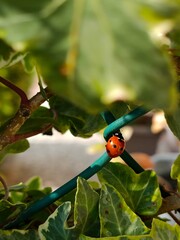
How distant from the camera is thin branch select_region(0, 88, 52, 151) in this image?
0.47 meters

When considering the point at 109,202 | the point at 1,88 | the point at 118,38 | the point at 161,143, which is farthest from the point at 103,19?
the point at 161,143

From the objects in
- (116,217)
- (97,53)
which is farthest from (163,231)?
(97,53)

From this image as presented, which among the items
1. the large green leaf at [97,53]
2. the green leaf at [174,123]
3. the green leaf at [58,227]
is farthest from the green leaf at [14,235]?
the large green leaf at [97,53]

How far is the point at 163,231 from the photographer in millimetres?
486

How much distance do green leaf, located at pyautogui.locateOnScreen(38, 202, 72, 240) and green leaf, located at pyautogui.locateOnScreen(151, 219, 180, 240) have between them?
0.07 m

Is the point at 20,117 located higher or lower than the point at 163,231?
higher

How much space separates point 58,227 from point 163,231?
9 centimetres

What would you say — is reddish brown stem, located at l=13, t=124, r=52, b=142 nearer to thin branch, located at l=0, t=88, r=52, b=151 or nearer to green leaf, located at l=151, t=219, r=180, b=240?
thin branch, located at l=0, t=88, r=52, b=151

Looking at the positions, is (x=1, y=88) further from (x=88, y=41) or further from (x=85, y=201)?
(x=88, y=41)

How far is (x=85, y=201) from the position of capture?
0.49m

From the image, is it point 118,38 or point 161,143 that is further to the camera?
point 161,143

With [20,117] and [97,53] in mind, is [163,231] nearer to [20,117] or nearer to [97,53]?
[20,117]

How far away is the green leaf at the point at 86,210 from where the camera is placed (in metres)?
0.48

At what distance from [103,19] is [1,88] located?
0.46 metres
